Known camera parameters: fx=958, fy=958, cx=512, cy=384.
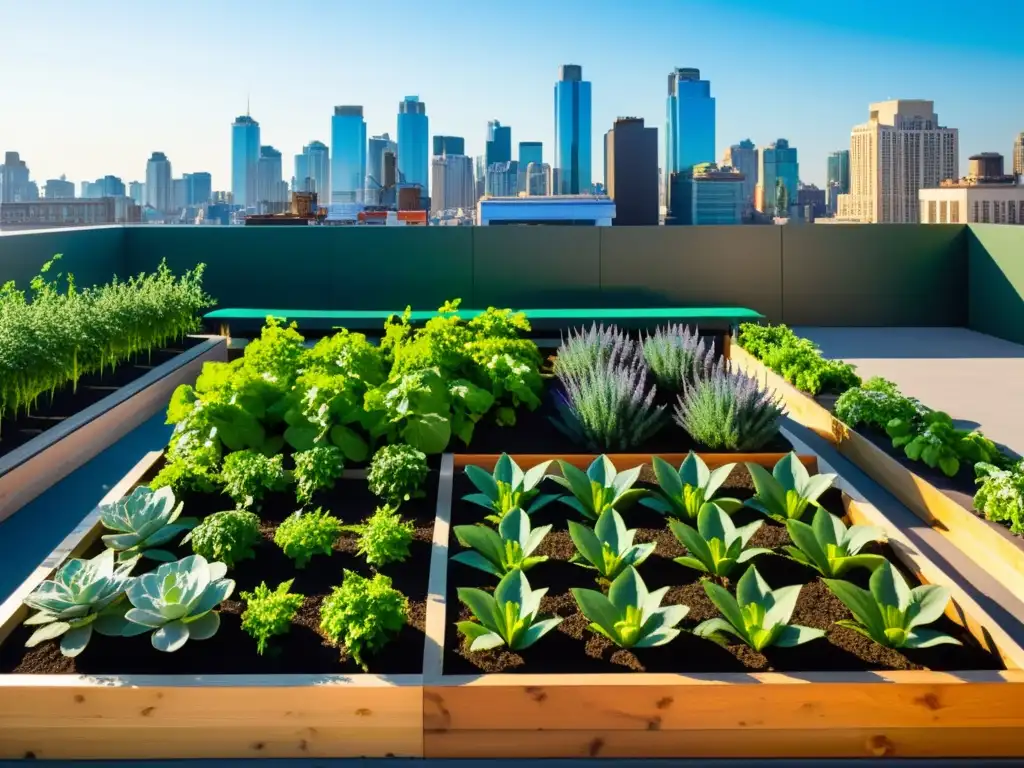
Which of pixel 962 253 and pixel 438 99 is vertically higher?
pixel 438 99

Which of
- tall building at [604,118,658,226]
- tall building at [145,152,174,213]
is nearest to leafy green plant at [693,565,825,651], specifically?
tall building at [604,118,658,226]

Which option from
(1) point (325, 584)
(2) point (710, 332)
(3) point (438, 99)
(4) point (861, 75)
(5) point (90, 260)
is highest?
(4) point (861, 75)

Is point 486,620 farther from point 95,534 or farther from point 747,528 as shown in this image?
point 95,534

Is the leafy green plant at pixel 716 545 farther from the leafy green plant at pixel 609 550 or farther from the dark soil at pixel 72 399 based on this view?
the dark soil at pixel 72 399

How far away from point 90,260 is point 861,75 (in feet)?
128

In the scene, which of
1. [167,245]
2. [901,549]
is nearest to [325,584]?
[901,549]

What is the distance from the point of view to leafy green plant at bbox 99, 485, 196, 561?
2.61 meters

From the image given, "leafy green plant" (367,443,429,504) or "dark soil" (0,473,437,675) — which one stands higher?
"leafy green plant" (367,443,429,504)

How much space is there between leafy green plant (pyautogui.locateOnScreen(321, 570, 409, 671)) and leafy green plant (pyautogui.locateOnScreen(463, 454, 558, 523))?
0.76 metres

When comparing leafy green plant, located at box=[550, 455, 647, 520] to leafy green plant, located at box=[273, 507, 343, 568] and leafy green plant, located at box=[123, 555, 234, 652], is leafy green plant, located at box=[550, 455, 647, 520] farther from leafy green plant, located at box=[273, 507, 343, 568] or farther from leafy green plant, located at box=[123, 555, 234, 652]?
leafy green plant, located at box=[123, 555, 234, 652]

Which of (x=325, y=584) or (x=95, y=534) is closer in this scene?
(x=325, y=584)

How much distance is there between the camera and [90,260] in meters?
8.19

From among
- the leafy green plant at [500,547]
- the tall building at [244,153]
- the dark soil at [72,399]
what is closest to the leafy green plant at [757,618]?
the leafy green plant at [500,547]

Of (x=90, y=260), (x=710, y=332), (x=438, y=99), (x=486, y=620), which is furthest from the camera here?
(x=438, y=99)
